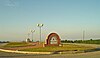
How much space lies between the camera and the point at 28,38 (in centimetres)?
8225

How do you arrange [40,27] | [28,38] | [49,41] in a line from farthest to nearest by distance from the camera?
[28,38], [40,27], [49,41]

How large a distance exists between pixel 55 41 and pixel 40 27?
9.90 m

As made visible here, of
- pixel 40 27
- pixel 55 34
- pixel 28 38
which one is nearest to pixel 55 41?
pixel 55 34

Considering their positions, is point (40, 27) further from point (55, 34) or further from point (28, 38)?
point (28, 38)

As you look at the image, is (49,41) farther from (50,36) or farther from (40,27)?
(40,27)

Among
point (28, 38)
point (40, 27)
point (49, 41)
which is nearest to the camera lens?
point (49, 41)

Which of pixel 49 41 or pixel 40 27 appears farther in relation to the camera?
pixel 40 27

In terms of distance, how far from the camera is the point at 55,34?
4106cm

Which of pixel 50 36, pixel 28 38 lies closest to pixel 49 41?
pixel 50 36

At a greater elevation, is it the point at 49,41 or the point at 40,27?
the point at 40,27

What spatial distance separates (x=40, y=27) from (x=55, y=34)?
9.69 metres

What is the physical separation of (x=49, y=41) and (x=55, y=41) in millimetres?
1513

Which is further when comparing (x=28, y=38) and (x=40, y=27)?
(x=28, y=38)

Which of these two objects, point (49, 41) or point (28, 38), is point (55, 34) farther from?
point (28, 38)
